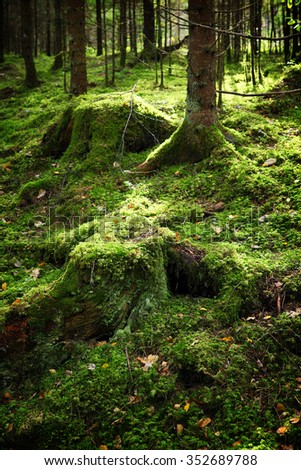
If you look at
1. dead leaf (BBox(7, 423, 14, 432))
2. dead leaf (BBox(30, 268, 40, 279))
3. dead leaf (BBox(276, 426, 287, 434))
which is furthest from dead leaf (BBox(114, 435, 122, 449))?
dead leaf (BBox(30, 268, 40, 279))

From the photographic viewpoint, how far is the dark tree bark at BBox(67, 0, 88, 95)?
9.52m

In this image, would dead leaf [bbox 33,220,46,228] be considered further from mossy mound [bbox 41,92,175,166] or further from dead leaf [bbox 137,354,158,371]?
dead leaf [bbox 137,354,158,371]

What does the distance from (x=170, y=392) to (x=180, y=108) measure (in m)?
7.00

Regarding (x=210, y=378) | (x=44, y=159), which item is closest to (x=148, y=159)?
(x=44, y=159)

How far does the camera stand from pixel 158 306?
4934 millimetres

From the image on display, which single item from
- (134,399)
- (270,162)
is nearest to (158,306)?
(134,399)

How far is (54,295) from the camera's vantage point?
4652 mm

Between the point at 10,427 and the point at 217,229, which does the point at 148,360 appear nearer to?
the point at 10,427

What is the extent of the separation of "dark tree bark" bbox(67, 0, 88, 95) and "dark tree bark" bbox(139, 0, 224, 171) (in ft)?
12.8

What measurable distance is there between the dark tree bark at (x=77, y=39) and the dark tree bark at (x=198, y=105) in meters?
3.89

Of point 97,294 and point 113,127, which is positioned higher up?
point 113,127

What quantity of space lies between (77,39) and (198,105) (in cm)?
452

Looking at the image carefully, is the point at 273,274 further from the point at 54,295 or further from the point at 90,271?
the point at 54,295

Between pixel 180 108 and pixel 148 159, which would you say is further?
pixel 180 108
